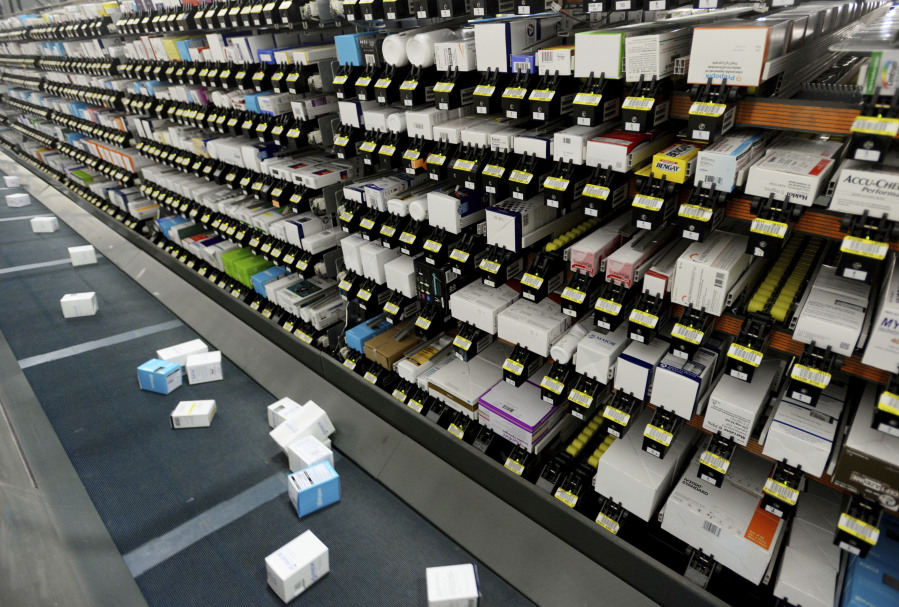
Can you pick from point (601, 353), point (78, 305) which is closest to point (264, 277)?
point (78, 305)

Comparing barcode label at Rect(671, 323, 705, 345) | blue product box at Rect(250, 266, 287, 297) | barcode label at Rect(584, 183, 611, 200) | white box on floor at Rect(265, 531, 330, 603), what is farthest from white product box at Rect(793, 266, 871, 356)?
blue product box at Rect(250, 266, 287, 297)

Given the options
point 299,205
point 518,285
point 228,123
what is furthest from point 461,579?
point 228,123

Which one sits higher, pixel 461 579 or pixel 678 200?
pixel 678 200

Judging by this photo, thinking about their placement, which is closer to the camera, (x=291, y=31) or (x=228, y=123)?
(x=291, y=31)

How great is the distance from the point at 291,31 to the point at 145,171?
9.86 ft

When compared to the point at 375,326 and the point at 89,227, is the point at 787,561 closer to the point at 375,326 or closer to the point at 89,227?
the point at 375,326

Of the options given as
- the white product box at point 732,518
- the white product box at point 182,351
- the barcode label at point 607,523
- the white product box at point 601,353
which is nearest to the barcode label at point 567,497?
the barcode label at point 607,523

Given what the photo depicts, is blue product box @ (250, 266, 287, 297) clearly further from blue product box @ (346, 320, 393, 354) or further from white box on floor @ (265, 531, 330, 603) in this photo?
white box on floor @ (265, 531, 330, 603)

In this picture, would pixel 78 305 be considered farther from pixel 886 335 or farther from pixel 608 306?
pixel 886 335

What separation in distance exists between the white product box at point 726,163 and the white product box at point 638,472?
1254 millimetres

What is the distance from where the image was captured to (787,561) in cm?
208

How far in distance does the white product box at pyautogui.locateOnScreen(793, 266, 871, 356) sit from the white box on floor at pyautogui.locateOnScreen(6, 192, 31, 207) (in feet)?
28.4

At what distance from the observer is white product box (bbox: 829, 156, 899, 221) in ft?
5.15

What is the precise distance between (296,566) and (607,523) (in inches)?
57.9
